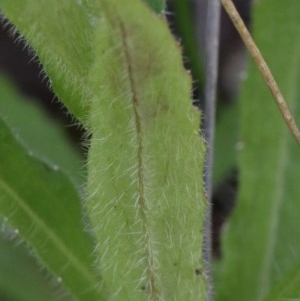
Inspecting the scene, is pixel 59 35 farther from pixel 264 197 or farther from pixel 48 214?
pixel 264 197

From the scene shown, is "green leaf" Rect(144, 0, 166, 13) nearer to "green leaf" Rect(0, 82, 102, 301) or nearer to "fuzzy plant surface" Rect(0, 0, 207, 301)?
"fuzzy plant surface" Rect(0, 0, 207, 301)

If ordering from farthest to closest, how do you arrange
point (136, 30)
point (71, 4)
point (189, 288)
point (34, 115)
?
1. point (34, 115)
2. point (189, 288)
3. point (71, 4)
4. point (136, 30)

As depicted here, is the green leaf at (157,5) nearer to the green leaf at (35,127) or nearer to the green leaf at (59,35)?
the green leaf at (59,35)

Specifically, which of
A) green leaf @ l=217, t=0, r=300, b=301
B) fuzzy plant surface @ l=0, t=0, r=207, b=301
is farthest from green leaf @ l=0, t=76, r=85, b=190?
fuzzy plant surface @ l=0, t=0, r=207, b=301

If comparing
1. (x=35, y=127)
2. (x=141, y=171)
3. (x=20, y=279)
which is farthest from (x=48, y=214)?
(x=35, y=127)

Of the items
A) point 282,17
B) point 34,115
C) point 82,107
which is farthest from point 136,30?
point 34,115

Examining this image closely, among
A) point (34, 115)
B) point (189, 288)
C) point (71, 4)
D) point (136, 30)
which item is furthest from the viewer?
point (34, 115)

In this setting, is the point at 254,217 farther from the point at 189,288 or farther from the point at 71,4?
the point at 71,4
